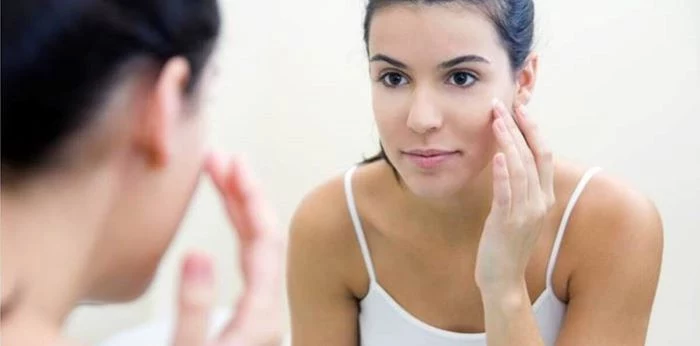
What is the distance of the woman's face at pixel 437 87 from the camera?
81cm

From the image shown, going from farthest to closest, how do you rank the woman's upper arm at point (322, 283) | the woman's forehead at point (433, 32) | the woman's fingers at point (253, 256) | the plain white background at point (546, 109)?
the plain white background at point (546, 109) → the woman's upper arm at point (322, 283) → the woman's forehead at point (433, 32) → the woman's fingers at point (253, 256)

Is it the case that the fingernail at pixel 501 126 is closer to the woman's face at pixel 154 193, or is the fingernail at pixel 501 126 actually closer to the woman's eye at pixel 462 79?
the woman's eye at pixel 462 79

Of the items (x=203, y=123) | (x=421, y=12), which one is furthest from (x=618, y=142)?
(x=203, y=123)

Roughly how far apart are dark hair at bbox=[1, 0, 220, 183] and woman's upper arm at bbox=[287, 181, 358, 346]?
2.21 feet

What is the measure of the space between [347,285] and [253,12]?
2.07 feet

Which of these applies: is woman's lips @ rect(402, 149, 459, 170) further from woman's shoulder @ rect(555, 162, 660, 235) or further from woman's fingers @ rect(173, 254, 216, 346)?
woman's fingers @ rect(173, 254, 216, 346)

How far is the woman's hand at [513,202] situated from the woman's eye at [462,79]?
36mm

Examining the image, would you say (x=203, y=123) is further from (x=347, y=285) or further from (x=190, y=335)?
(x=347, y=285)

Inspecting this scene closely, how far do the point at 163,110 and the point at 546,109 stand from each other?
108 centimetres

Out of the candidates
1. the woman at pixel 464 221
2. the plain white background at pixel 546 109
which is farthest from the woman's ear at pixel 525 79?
the plain white background at pixel 546 109

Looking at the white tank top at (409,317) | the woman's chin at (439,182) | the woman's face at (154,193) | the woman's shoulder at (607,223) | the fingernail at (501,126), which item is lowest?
the white tank top at (409,317)

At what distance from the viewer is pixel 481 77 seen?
84cm

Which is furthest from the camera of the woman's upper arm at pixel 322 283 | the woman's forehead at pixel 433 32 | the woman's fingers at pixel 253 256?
the woman's upper arm at pixel 322 283

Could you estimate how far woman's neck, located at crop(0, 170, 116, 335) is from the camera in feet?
1.31
